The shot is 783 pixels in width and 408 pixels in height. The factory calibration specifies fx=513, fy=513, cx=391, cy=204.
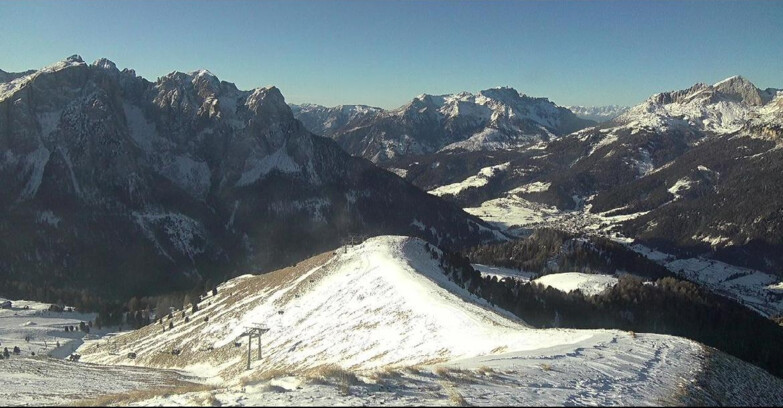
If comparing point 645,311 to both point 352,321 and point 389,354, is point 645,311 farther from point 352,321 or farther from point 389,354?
point 389,354

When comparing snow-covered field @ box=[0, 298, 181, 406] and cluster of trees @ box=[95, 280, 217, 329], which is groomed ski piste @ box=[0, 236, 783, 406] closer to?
snow-covered field @ box=[0, 298, 181, 406]

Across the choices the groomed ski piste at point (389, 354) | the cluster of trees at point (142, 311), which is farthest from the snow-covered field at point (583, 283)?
the cluster of trees at point (142, 311)

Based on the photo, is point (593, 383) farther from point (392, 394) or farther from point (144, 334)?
point (144, 334)

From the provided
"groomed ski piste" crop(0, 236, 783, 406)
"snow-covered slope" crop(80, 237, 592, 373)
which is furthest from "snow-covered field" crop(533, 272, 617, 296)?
"snow-covered slope" crop(80, 237, 592, 373)

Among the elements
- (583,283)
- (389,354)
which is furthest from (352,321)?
(583,283)

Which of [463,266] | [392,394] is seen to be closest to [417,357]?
[392,394]
